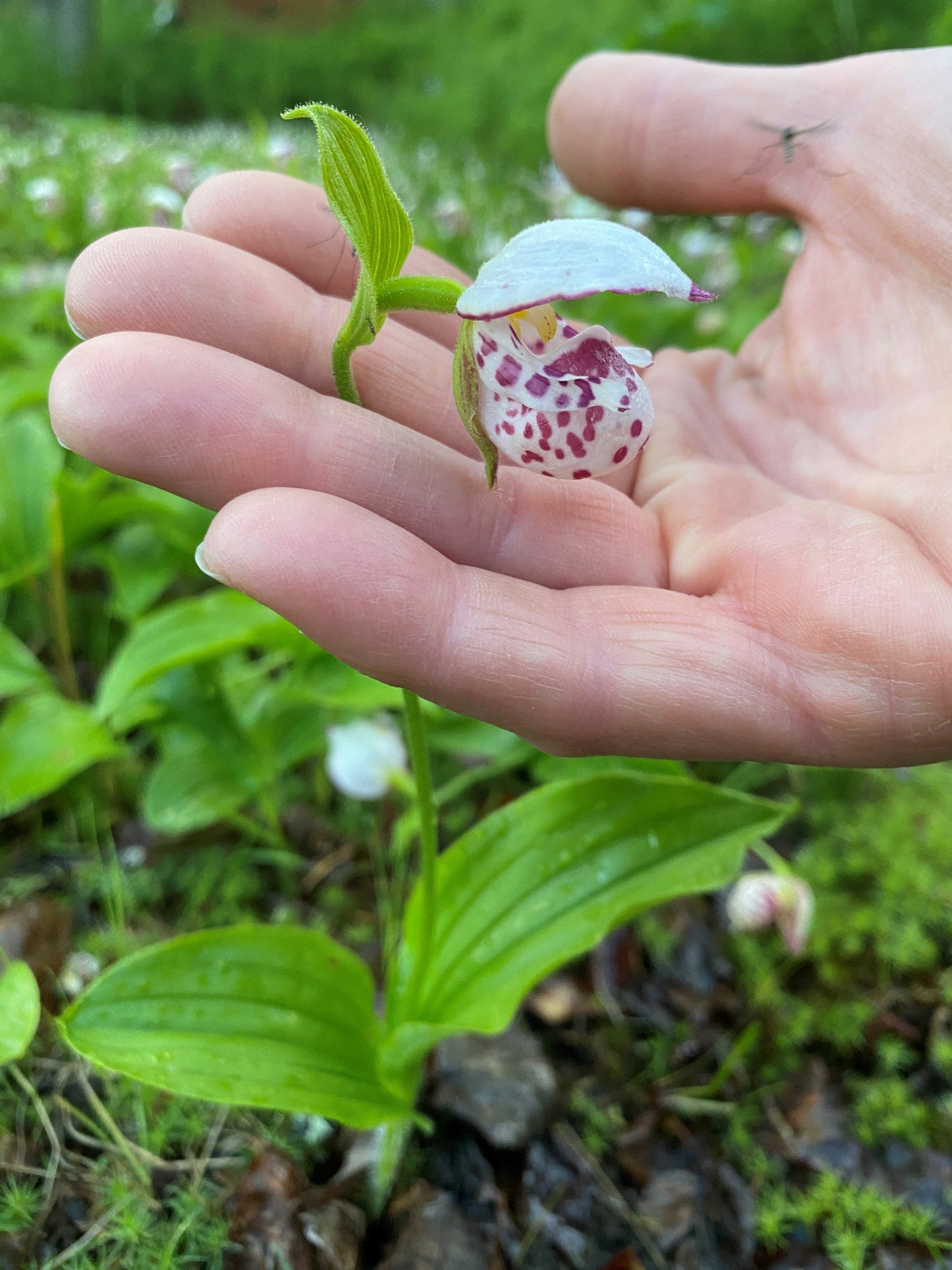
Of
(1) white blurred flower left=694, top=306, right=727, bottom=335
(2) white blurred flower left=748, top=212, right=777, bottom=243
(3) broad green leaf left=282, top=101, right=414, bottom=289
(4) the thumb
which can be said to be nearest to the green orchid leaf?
(3) broad green leaf left=282, top=101, right=414, bottom=289

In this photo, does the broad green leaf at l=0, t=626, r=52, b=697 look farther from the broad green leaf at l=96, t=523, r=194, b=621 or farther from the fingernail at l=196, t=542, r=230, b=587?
the fingernail at l=196, t=542, r=230, b=587

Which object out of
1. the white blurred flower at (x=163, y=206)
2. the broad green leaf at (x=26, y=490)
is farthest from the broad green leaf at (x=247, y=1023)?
the white blurred flower at (x=163, y=206)

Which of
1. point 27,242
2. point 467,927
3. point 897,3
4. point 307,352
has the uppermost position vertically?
point 897,3

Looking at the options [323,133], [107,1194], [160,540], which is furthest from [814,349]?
[107,1194]

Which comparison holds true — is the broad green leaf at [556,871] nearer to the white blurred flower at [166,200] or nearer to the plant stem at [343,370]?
the plant stem at [343,370]

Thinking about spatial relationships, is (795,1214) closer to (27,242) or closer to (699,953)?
(699,953)

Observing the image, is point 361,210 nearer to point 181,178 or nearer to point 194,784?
point 194,784
